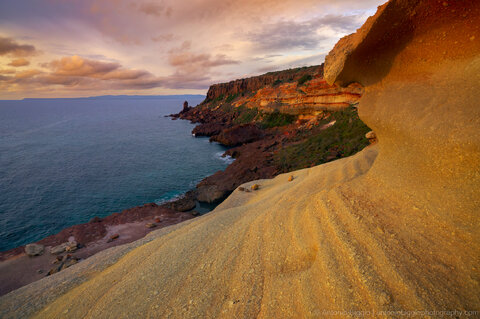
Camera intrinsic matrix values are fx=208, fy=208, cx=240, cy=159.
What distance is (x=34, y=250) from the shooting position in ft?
35.4

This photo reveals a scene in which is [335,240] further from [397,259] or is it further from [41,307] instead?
[41,307]

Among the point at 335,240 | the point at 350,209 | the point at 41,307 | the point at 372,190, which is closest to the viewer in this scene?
the point at 335,240

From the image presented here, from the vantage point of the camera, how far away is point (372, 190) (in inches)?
141

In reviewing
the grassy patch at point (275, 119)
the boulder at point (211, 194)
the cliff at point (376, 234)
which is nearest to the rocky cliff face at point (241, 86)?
the grassy patch at point (275, 119)

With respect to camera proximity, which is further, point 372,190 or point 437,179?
point 372,190

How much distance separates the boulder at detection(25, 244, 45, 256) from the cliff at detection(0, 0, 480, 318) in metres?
8.36

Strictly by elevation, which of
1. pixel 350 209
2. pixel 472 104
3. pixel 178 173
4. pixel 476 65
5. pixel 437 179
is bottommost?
pixel 178 173

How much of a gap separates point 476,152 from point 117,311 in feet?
16.8

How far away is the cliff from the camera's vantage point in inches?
87.4

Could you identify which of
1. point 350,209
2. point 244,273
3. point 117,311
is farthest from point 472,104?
point 117,311

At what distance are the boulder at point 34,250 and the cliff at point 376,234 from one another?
836cm

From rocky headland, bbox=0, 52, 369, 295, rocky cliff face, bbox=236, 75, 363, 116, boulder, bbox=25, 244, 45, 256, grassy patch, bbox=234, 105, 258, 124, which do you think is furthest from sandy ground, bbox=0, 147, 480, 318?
grassy patch, bbox=234, 105, 258, 124

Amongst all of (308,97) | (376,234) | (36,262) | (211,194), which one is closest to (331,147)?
(211,194)

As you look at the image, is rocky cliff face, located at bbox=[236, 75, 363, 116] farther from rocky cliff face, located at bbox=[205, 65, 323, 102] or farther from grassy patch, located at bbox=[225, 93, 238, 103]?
grassy patch, located at bbox=[225, 93, 238, 103]
